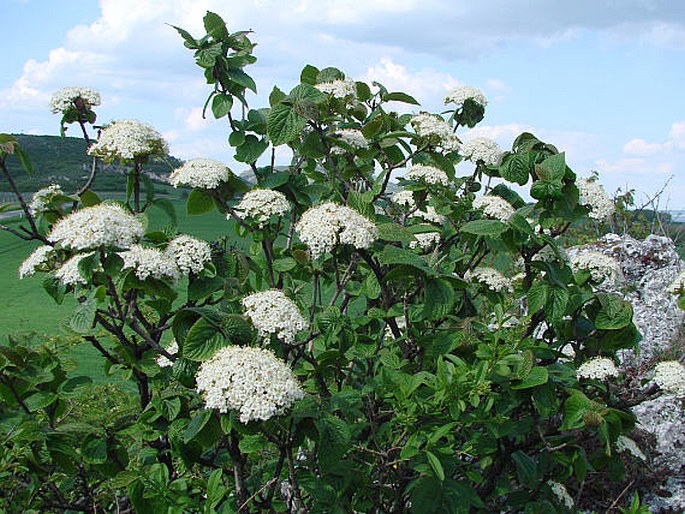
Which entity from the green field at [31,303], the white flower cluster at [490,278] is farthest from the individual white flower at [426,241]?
the green field at [31,303]

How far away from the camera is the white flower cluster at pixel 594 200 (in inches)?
94.0

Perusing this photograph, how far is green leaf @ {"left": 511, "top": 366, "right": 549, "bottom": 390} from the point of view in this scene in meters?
1.93

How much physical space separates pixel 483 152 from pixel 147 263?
1476 millimetres

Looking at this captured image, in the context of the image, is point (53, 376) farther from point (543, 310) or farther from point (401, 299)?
point (543, 310)

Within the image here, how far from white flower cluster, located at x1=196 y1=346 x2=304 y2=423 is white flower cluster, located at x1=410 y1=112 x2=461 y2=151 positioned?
1.34 meters

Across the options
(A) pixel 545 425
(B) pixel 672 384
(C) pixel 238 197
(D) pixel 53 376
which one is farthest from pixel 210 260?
(B) pixel 672 384

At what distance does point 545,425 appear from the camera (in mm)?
2477

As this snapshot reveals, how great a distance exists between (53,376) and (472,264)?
160 centimetres

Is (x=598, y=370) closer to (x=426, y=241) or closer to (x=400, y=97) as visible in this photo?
(x=426, y=241)

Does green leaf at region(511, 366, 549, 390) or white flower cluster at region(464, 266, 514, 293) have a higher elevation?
white flower cluster at region(464, 266, 514, 293)

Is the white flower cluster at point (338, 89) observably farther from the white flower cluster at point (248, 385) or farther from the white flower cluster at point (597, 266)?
the white flower cluster at point (248, 385)

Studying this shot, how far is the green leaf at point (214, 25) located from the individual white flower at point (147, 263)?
3.21 ft

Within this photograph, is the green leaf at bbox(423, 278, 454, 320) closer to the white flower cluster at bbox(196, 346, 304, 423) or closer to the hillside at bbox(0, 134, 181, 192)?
the white flower cluster at bbox(196, 346, 304, 423)

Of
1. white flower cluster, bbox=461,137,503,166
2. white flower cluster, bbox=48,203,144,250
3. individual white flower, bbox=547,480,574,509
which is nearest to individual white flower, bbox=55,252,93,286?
white flower cluster, bbox=48,203,144,250
